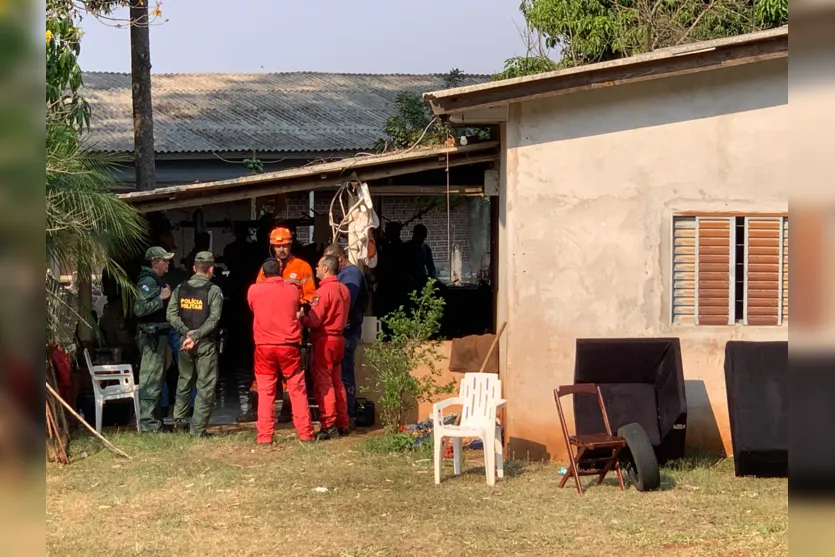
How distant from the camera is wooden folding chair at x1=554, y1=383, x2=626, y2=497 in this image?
8273 mm

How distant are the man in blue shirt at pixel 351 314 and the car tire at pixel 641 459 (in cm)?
353

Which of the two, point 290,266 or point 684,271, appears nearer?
point 684,271

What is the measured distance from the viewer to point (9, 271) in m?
1.66

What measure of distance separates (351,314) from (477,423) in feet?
8.79

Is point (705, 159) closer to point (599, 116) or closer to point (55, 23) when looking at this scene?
point (599, 116)

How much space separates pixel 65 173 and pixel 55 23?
2.53 meters

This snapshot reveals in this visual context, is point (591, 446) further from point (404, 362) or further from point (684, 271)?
point (404, 362)

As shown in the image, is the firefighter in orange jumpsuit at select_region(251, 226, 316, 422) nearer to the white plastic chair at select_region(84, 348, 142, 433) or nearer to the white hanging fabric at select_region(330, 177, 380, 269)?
the white hanging fabric at select_region(330, 177, 380, 269)

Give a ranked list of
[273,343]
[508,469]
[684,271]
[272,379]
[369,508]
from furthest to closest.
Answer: [272,379], [273,343], [684,271], [508,469], [369,508]

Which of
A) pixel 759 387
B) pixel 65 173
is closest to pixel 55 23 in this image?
pixel 65 173

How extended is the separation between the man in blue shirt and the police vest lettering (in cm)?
140

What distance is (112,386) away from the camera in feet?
35.5

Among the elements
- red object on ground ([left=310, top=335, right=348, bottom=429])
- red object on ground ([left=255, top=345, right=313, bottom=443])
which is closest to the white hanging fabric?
red object on ground ([left=310, top=335, right=348, bottom=429])

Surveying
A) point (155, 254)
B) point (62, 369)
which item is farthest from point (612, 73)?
point (62, 369)
